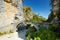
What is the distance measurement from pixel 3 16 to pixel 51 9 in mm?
15738

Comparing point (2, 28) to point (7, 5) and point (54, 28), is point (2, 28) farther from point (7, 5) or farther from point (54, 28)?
point (54, 28)

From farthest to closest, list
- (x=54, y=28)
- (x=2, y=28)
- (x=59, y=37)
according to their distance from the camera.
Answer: (x=54, y=28) → (x=2, y=28) → (x=59, y=37)

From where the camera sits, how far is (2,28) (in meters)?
25.0

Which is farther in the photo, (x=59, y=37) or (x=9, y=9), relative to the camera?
(x=9, y=9)

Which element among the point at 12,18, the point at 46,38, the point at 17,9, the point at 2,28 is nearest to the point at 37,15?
the point at 17,9

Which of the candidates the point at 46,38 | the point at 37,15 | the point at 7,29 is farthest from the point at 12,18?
the point at 37,15

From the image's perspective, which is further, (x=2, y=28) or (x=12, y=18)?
(x=12, y=18)

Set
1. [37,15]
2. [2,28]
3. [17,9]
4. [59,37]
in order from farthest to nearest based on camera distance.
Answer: [37,15]
[17,9]
[2,28]
[59,37]

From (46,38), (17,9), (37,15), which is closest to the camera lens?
(46,38)

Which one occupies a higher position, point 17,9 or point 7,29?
point 17,9

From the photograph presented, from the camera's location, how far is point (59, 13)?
883 inches

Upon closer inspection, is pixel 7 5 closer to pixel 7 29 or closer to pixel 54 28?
pixel 7 29

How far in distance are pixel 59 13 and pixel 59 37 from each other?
335 cm

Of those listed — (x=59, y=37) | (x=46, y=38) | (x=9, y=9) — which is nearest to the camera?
(x=46, y=38)
